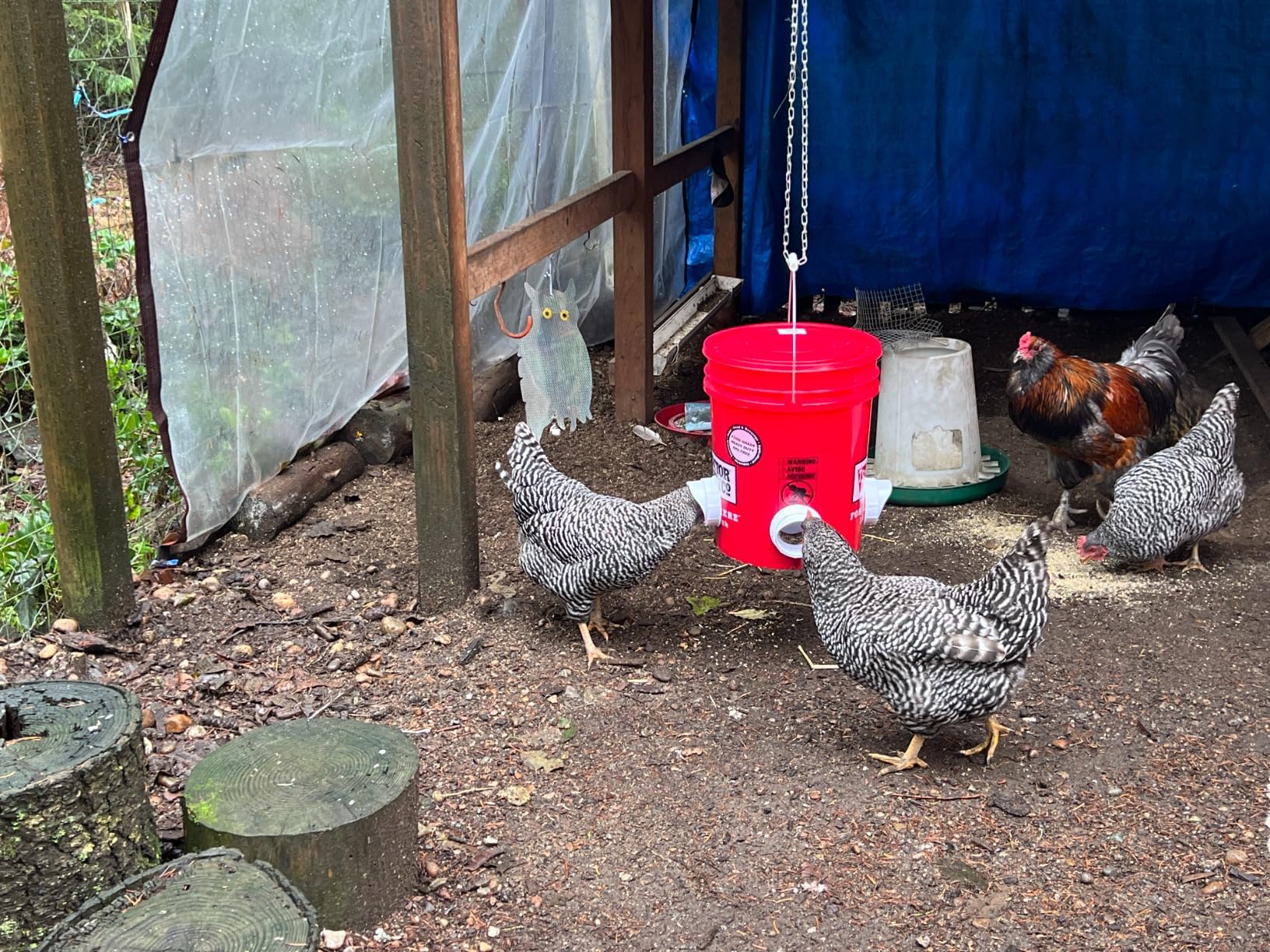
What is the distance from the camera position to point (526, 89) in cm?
577

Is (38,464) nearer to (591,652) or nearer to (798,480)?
(591,652)

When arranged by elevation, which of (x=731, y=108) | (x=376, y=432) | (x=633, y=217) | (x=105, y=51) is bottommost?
(x=376, y=432)

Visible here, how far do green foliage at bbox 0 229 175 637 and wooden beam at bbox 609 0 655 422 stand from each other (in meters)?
2.28

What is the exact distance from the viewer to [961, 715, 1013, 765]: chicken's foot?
11.1ft

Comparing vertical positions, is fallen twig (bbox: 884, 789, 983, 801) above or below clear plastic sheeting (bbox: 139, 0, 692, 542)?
below

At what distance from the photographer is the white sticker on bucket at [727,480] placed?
12.2ft

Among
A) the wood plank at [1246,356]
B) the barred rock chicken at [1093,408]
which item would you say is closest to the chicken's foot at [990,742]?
the barred rock chicken at [1093,408]

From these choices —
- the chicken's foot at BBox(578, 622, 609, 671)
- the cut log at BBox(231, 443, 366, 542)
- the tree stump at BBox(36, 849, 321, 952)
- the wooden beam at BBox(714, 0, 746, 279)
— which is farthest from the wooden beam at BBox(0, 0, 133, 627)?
the wooden beam at BBox(714, 0, 746, 279)

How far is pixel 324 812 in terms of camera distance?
8.21ft

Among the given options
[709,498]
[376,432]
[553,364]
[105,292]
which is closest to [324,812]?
[709,498]

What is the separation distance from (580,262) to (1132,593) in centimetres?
346

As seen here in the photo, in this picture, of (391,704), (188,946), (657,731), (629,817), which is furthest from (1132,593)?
(188,946)

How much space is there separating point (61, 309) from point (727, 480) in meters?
2.04

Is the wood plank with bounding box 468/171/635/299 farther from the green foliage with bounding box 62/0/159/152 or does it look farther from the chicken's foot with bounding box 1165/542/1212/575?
the chicken's foot with bounding box 1165/542/1212/575
